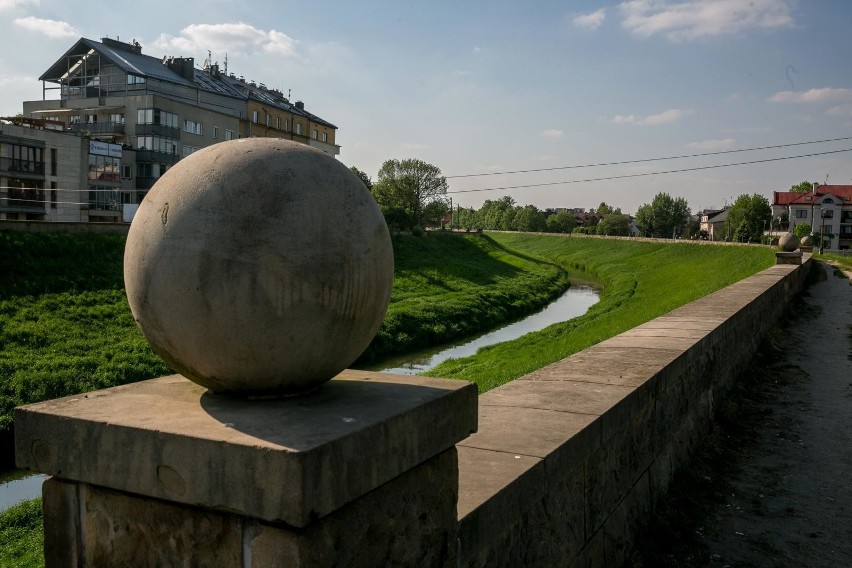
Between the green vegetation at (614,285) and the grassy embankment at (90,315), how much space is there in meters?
3.80

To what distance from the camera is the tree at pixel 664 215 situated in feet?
373

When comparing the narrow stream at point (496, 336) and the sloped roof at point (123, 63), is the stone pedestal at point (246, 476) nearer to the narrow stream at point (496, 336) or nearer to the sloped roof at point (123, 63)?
the narrow stream at point (496, 336)

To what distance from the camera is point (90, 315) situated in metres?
18.9

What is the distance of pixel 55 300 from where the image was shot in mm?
A: 19203

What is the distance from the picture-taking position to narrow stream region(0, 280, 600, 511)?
9.91m

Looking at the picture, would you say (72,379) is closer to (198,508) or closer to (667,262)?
(198,508)

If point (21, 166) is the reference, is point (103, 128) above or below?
above

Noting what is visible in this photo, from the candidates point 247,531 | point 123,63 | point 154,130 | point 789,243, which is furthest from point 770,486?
point 123,63

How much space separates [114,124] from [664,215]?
8775cm

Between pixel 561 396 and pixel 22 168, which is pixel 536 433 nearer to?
pixel 561 396

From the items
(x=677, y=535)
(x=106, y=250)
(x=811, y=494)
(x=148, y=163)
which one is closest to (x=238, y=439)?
(x=677, y=535)

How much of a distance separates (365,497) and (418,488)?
29 centimetres

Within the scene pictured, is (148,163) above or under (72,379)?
above

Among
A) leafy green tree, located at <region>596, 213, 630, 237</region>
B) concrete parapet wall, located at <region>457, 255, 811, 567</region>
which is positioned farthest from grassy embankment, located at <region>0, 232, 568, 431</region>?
leafy green tree, located at <region>596, 213, 630, 237</region>
